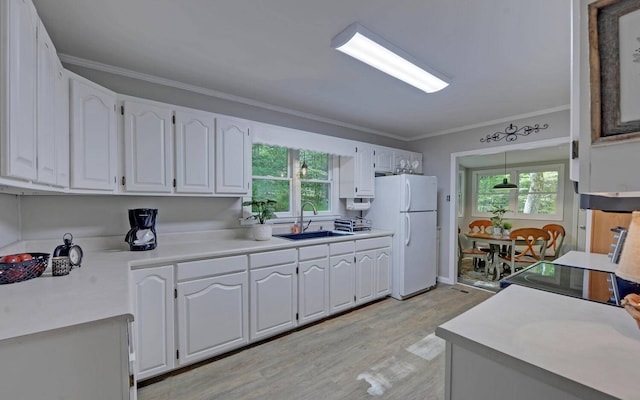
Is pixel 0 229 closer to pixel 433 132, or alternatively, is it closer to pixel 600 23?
pixel 600 23

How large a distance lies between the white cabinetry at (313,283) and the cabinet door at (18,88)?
77.1 inches

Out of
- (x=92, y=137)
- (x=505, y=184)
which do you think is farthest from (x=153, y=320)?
(x=505, y=184)

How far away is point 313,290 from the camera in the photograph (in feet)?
9.07

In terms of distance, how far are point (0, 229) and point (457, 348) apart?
8.12 ft

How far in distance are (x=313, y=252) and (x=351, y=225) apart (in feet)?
2.88

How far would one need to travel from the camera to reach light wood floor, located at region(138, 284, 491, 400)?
1.85 metres

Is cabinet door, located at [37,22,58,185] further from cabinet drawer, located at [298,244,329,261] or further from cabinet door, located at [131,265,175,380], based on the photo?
cabinet drawer, located at [298,244,329,261]

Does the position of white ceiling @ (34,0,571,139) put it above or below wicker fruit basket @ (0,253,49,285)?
above

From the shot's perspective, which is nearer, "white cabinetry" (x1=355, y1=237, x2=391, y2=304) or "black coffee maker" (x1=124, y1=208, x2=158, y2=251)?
"black coffee maker" (x1=124, y1=208, x2=158, y2=251)

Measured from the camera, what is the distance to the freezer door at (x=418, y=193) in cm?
355

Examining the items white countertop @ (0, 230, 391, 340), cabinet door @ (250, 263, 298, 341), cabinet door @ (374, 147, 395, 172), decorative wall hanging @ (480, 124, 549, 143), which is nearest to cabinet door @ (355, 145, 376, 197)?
cabinet door @ (374, 147, 395, 172)

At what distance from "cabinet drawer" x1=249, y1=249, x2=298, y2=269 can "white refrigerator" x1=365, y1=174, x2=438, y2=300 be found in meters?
1.60

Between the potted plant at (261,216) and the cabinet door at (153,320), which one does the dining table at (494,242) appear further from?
the cabinet door at (153,320)

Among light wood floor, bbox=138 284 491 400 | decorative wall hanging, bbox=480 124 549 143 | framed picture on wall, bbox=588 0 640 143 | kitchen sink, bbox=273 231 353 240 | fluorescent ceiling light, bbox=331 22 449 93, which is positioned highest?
fluorescent ceiling light, bbox=331 22 449 93
